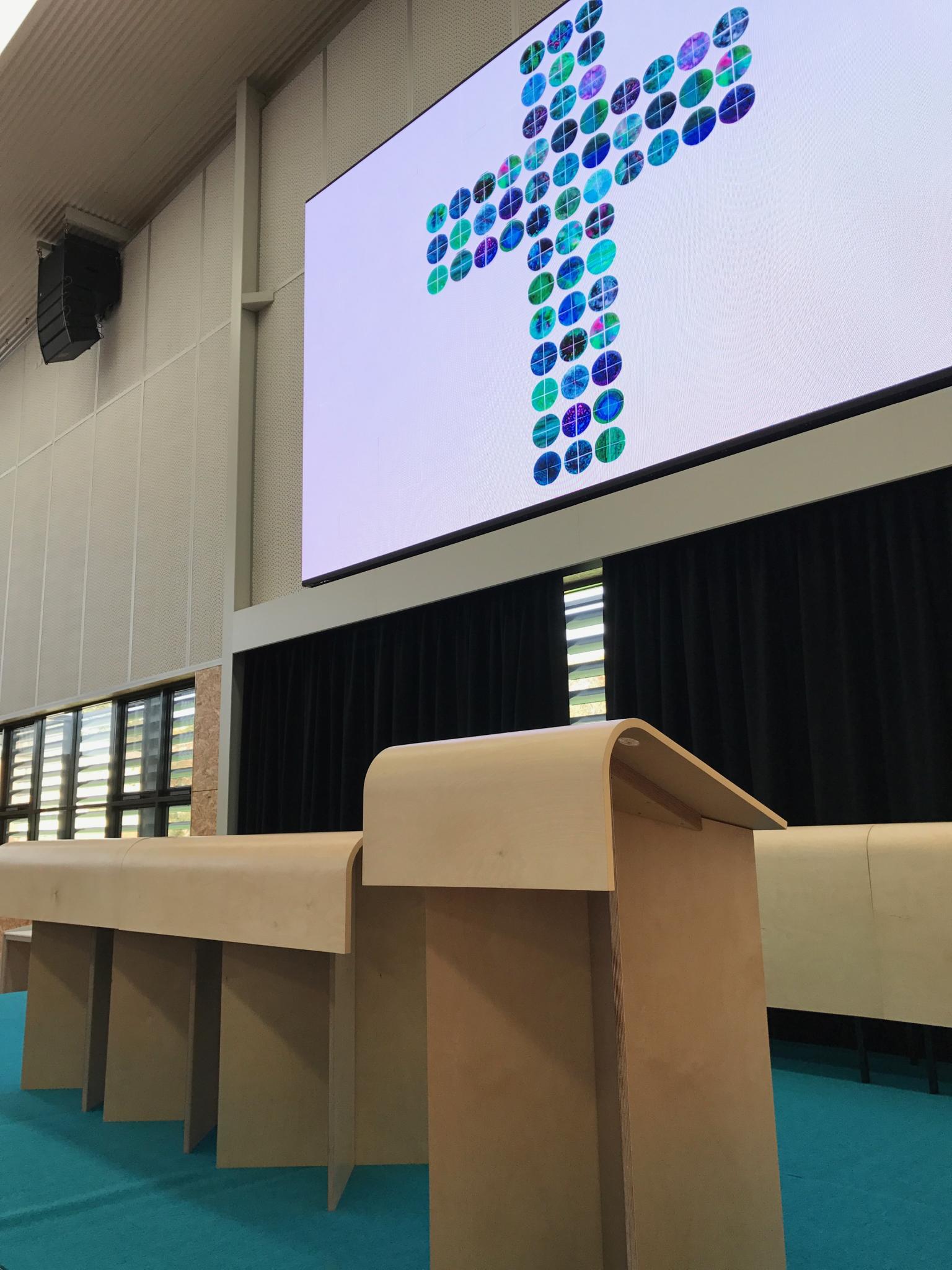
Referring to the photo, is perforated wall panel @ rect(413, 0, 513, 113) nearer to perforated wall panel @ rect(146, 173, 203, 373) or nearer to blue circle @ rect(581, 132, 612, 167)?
blue circle @ rect(581, 132, 612, 167)

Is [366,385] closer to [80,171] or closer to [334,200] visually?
[334,200]

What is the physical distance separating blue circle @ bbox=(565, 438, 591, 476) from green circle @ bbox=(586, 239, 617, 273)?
0.59 m

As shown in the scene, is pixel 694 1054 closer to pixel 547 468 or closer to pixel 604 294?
pixel 547 468

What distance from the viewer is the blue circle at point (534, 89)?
11.1 feet

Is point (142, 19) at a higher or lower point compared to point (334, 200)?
higher

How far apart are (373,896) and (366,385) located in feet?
9.81

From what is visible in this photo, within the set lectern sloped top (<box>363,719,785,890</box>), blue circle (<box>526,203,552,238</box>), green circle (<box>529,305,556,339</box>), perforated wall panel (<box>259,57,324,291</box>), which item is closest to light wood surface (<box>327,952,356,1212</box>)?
lectern sloped top (<box>363,719,785,890</box>)

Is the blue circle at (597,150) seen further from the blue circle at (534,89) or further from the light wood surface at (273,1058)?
the light wood surface at (273,1058)

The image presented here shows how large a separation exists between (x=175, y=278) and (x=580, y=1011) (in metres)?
5.80

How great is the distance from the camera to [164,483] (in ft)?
18.0

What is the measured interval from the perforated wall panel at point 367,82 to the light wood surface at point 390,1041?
153 inches

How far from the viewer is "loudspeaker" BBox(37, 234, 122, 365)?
20.0 ft

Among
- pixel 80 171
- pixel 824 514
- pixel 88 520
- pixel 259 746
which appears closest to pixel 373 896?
pixel 824 514

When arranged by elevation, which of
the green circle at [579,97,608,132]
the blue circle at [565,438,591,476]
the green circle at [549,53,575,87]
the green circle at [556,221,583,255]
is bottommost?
the blue circle at [565,438,591,476]
